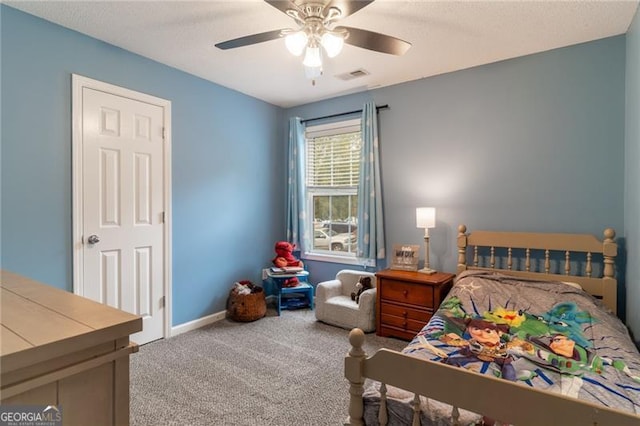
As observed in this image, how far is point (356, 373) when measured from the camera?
120 centimetres

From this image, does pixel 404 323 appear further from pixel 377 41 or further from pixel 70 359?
pixel 70 359

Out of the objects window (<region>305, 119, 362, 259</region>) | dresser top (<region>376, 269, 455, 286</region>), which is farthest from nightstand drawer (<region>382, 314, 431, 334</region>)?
window (<region>305, 119, 362, 259</region>)

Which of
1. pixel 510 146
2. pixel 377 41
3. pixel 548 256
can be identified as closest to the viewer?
pixel 377 41

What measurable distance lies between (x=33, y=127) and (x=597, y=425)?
10.7 ft

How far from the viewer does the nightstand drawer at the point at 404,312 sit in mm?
2912

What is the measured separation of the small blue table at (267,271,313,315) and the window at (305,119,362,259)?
0.50 meters

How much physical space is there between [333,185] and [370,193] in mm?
642

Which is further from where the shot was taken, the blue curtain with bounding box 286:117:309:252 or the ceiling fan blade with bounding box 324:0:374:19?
the blue curtain with bounding box 286:117:309:252

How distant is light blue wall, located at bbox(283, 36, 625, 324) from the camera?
8.48 ft

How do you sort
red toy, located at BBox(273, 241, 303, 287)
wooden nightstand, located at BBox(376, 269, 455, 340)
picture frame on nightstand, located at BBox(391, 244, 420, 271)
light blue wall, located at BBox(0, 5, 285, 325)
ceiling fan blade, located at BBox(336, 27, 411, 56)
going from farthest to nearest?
red toy, located at BBox(273, 241, 303, 287), picture frame on nightstand, located at BBox(391, 244, 420, 271), wooden nightstand, located at BBox(376, 269, 455, 340), light blue wall, located at BBox(0, 5, 285, 325), ceiling fan blade, located at BBox(336, 27, 411, 56)

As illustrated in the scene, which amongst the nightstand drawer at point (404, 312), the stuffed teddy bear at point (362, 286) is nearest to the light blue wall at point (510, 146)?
the stuffed teddy bear at point (362, 286)

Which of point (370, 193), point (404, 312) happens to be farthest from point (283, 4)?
point (404, 312)

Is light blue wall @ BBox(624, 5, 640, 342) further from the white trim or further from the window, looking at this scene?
the window

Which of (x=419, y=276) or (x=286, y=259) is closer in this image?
(x=419, y=276)
